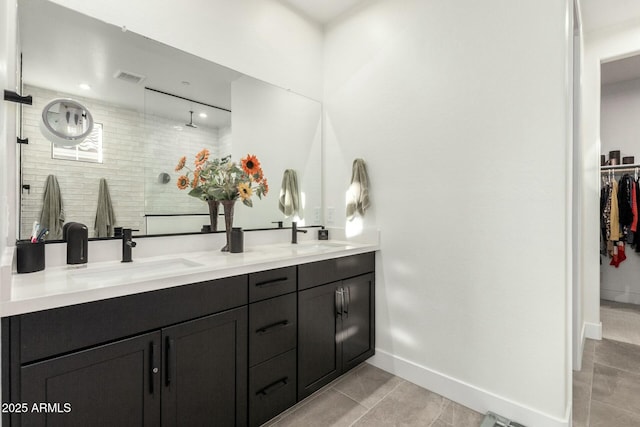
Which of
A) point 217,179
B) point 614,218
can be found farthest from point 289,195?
point 614,218

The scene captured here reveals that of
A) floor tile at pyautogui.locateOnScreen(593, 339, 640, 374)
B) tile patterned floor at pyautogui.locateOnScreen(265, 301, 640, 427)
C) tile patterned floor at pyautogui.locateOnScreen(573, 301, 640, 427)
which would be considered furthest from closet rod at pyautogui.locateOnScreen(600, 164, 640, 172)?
tile patterned floor at pyautogui.locateOnScreen(265, 301, 640, 427)

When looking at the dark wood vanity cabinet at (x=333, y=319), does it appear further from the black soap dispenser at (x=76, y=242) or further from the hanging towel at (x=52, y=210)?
the hanging towel at (x=52, y=210)

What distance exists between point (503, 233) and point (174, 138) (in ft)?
6.73

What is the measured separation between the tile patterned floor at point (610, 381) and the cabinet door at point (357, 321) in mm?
1254

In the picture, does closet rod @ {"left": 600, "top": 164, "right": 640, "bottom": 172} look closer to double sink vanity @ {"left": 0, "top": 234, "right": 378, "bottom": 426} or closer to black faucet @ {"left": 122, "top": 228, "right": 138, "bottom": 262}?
double sink vanity @ {"left": 0, "top": 234, "right": 378, "bottom": 426}

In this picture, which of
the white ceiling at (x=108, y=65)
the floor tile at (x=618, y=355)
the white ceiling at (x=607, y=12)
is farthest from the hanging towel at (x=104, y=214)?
the white ceiling at (x=607, y=12)

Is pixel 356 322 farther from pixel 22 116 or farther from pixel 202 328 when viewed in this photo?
pixel 22 116

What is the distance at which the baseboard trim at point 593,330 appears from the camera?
9.42ft

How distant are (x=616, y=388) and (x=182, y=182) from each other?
3151mm

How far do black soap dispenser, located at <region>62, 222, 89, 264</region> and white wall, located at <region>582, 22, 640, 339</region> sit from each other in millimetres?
3841

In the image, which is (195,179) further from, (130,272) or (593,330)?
(593,330)

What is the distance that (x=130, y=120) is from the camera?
173 cm

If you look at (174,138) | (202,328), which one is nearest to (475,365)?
(202,328)

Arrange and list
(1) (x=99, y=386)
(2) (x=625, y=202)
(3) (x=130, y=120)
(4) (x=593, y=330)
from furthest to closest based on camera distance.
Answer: (2) (x=625, y=202) < (4) (x=593, y=330) < (3) (x=130, y=120) < (1) (x=99, y=386)
